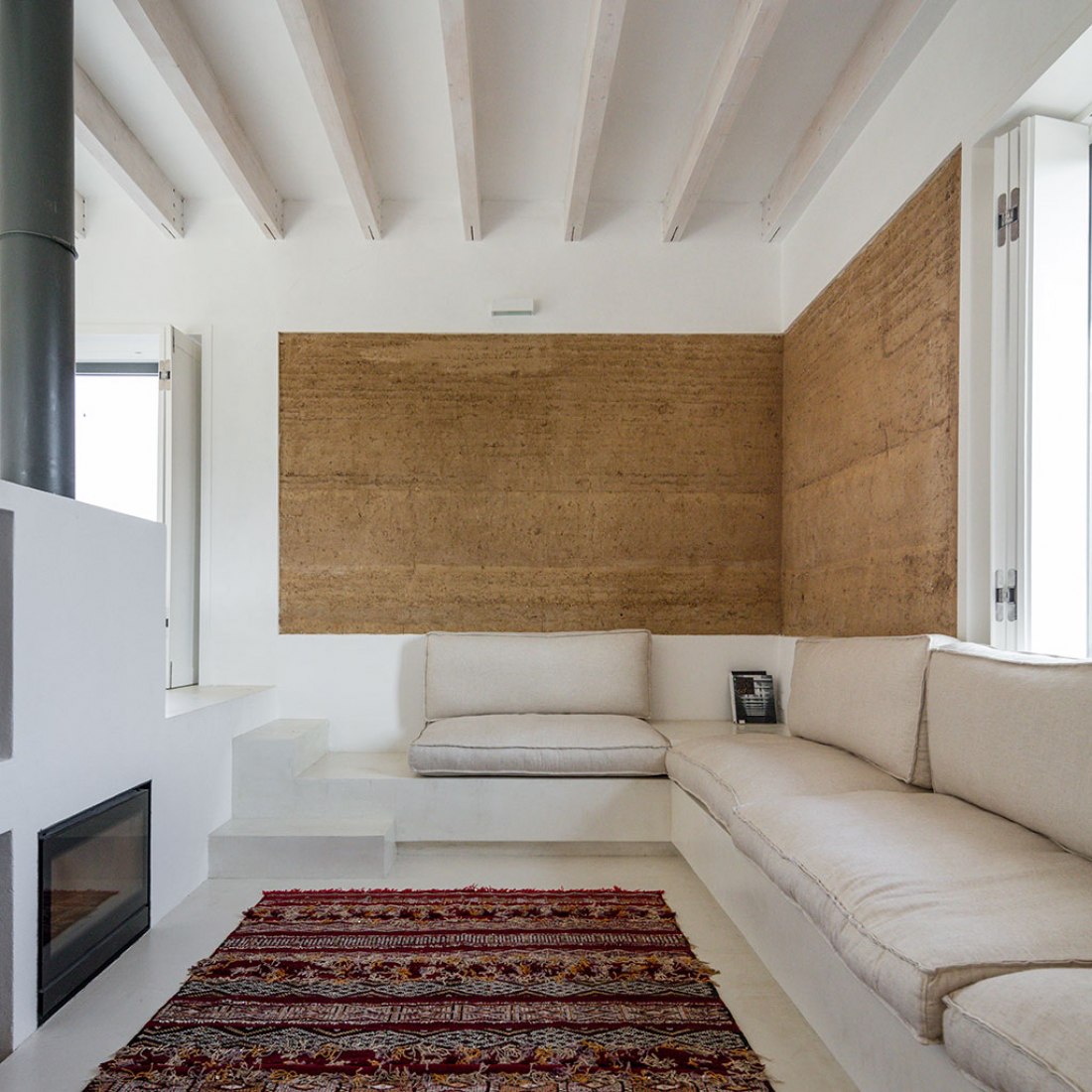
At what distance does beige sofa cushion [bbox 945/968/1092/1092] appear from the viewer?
1179 mm

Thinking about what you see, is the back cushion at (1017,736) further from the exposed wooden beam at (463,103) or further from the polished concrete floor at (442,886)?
the exposed wooden beam at (463,103)

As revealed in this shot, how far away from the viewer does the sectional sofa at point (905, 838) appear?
1437mm

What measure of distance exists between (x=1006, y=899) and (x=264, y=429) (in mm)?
3995

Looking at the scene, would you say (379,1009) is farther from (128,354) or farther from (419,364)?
(128,354)

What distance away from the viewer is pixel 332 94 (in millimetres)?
3307

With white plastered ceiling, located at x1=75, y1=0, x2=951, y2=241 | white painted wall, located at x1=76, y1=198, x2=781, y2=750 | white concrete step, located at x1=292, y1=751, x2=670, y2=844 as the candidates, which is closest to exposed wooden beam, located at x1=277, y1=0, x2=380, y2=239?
white plastered ceiling, located at x1=75, y1=0, x2=951, y2=241

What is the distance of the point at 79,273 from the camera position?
15.2 feet

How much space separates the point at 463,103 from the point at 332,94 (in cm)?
47

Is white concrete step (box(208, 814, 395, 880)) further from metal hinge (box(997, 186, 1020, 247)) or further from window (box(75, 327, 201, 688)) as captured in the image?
metal hinge (box(997, 186, 1020, 247))

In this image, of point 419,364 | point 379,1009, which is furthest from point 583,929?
point 419,364

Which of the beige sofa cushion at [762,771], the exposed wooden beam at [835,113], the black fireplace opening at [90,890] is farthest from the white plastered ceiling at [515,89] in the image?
the black fireplace opening at [90,890]

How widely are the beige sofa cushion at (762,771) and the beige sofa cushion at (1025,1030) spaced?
121 cm

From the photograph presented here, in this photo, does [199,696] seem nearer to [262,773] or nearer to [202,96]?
[262,773]

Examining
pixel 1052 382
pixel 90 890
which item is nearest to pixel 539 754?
pixel 90 890
